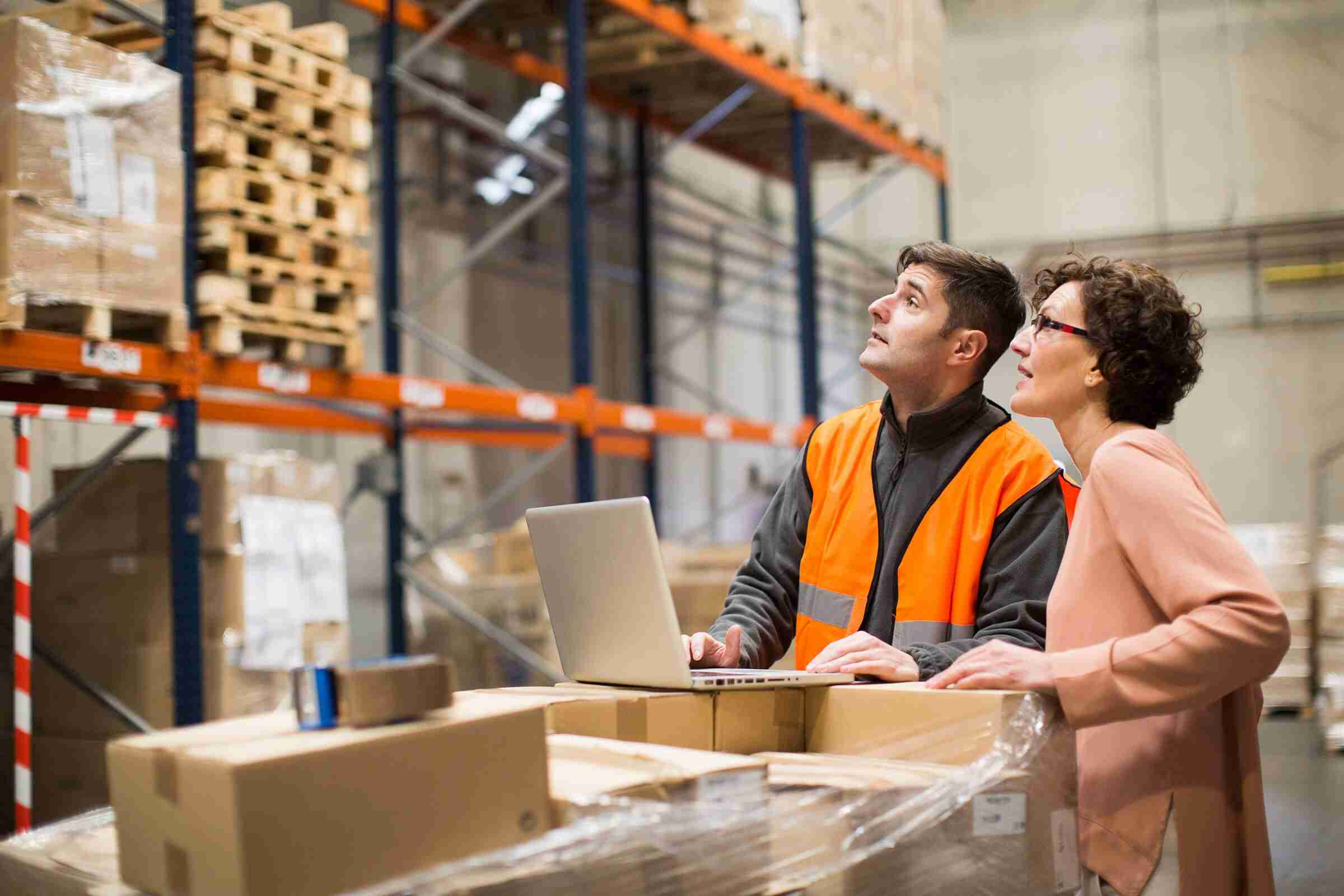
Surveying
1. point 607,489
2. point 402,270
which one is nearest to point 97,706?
point 402,270

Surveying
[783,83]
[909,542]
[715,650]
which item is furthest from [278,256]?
[783,83]

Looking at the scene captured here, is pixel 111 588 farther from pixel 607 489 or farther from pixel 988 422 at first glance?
pixel 607 489

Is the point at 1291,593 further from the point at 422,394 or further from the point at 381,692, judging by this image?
the point at 381,692

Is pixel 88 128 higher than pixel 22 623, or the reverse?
pixel 88 128

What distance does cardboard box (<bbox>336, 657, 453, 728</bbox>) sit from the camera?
5.89ft

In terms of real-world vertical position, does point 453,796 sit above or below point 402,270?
below

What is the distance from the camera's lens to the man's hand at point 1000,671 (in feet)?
7.77

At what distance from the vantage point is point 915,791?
2.21m

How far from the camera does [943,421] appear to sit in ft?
10.7

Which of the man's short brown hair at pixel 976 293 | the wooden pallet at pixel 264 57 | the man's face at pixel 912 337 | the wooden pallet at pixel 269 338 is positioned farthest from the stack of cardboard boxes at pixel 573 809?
the wooden pallet at pixel 264 57

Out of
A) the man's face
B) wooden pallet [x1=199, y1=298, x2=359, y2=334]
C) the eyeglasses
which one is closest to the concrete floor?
the man's face

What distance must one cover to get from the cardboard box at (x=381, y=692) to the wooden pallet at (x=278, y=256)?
4468 millimetres

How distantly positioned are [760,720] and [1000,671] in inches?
21.1

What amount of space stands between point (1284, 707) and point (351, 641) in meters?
7.15
